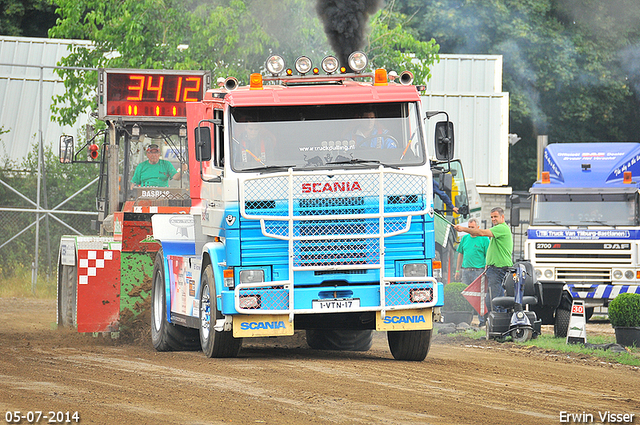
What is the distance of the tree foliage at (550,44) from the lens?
37.3 m

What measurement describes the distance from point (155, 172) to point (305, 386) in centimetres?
768

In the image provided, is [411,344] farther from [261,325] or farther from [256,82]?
[256,82]

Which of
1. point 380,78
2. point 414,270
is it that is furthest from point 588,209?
point 414,270

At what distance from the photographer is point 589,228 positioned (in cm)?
2034

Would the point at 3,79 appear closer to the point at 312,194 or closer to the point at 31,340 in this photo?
the point at 31,340

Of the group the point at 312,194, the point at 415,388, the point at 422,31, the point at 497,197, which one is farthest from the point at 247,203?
the point at 422,31

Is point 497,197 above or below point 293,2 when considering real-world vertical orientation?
below

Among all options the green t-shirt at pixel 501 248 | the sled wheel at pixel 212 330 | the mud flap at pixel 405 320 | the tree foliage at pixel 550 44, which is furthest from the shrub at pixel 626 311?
the tree foliage at pixel 550 44

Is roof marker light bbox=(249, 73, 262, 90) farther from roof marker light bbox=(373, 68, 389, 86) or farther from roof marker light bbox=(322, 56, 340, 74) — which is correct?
roof marker light bbox=(373, 68, 389, 86)

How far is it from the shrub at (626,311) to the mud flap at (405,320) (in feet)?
14.1

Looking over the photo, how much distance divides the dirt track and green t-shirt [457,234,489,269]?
5563 mm

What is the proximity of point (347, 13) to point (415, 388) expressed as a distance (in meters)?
8.96

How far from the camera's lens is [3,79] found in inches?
1174

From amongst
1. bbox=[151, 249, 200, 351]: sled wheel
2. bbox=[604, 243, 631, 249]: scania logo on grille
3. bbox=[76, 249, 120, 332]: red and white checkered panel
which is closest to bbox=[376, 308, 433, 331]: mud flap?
bbox=[151, 249, 200, 351]: sled wheel
